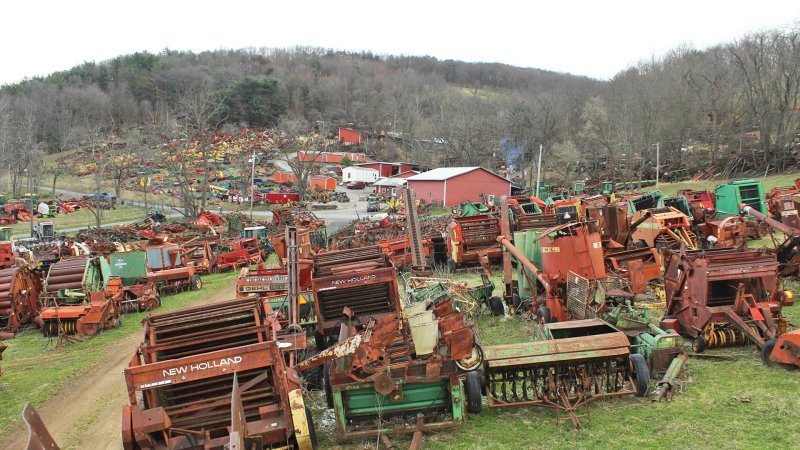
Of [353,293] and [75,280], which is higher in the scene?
[353,293]

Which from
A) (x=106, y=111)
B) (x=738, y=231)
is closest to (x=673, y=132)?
(x=738, y=231)

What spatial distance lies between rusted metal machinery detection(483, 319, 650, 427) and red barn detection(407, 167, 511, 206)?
46.0 m

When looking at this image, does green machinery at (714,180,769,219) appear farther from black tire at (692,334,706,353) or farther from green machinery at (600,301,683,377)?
green machinery at (600,301,683,377)

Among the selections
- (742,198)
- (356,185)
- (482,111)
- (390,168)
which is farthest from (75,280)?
(482,111)

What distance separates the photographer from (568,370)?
332 inches

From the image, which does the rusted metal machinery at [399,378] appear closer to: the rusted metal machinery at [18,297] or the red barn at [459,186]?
the rusted metal machinery at [18,297]

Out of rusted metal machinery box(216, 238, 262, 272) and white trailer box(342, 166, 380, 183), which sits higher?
white trailer box(342, 166, 380, 183)

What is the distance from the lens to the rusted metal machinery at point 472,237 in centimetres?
2205

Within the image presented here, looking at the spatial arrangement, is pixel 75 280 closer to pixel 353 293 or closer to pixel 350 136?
pixel 353 293

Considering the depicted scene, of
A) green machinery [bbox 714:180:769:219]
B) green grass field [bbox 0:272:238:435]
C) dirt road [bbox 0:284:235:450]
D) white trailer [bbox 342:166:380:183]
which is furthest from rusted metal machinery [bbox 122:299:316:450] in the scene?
white trailer [bbox 342:166:380:183]

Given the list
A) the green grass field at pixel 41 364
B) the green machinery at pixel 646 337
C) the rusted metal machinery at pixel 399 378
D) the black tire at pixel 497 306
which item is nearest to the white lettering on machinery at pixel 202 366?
the rusted metal machinery at pixel 399 378

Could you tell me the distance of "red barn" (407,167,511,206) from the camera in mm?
54906

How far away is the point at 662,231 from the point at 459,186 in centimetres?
3651

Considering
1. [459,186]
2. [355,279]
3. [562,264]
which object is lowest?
[562,264]
